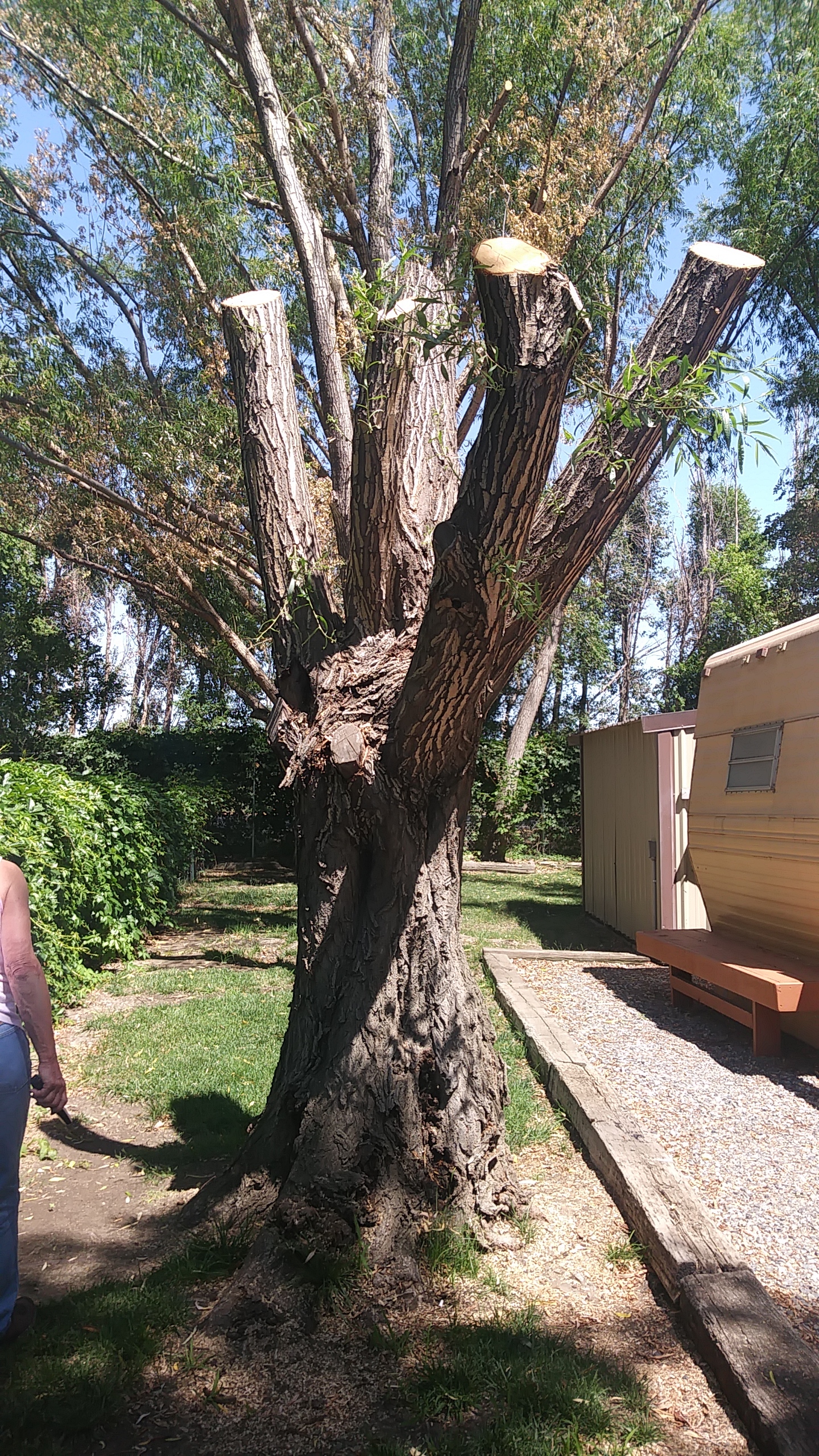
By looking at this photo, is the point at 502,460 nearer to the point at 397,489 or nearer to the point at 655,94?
the point at 397,489

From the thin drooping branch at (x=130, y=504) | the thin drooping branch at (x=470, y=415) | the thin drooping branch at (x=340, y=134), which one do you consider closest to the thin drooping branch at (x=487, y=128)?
the thin drooping branch at (x=340, y=134)

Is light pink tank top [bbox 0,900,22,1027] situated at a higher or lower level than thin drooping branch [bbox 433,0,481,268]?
lower

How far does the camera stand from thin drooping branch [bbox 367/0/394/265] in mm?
7707

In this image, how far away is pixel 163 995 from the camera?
7.96 metres

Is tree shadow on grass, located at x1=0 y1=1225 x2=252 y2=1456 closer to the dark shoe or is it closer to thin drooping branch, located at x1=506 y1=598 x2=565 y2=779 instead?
the dark shoe

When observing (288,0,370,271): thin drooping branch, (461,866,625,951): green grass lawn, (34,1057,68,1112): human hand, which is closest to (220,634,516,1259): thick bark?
(34,1057,68,1112): human hand

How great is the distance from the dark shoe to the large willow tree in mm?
829

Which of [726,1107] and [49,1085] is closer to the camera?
[49,1085]

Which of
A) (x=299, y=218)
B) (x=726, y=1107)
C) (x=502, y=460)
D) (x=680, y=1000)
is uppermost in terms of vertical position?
(x=299, y=218)

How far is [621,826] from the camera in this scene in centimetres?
1077

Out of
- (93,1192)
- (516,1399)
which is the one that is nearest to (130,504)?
(93,1192)

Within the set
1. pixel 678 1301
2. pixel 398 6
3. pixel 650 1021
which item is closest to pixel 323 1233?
pixel 678 1301

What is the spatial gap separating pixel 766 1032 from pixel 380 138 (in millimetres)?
8077

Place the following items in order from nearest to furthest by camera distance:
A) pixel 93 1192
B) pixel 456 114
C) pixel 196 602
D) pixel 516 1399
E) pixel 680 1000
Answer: pixel 516 1399 < pixel 93 1192 < pixel 680 1000 < pixel 456 114 < pixel 196 602
